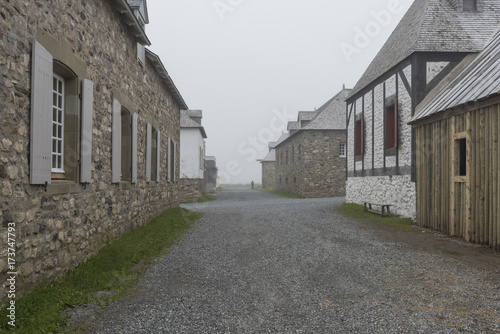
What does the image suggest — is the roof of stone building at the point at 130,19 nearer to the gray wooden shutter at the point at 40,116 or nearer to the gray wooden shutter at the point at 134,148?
the gray wooden shutter at the point at 134,148

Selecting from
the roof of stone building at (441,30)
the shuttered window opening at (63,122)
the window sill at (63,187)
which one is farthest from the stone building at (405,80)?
the window sill at (63,187)

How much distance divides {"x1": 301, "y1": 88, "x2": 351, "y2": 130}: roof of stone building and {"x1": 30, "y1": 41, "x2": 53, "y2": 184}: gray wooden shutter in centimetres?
2157

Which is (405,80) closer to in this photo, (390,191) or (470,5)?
(390,191)

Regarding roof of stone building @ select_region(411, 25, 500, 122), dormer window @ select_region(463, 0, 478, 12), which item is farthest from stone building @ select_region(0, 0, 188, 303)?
dormer window @ select_region(463, 0, 478, 12)

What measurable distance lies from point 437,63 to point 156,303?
10.6m

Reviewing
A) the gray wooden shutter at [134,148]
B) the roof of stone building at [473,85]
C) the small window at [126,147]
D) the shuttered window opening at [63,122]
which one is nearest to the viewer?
the shuttered window opening at [63,122]

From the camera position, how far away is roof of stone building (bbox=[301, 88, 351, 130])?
82.3 feet

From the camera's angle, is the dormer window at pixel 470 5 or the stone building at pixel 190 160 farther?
the stone building at pixel 190 160

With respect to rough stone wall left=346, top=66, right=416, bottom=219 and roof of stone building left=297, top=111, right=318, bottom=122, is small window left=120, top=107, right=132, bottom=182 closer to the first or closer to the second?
rough stone wall left=346, top=66, right=416, bottom=219

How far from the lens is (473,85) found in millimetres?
8500

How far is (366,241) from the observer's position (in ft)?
26.8

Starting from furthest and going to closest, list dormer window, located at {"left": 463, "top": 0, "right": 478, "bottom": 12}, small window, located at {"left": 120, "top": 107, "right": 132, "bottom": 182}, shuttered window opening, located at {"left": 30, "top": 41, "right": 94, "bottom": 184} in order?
dormer window, located at {"left": 463, "top": 0, "right": 478, "bottom": 12} < small window, located at {"left": 120, "top": 107, "right": 132, "bottom": 182} < shuttered window opening, located at {"left": 30, "top": 41, "right": 94, "bottom": 184}

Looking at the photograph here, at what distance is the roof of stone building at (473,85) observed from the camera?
7.67 m

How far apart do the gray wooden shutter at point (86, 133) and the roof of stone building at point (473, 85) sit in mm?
7208
